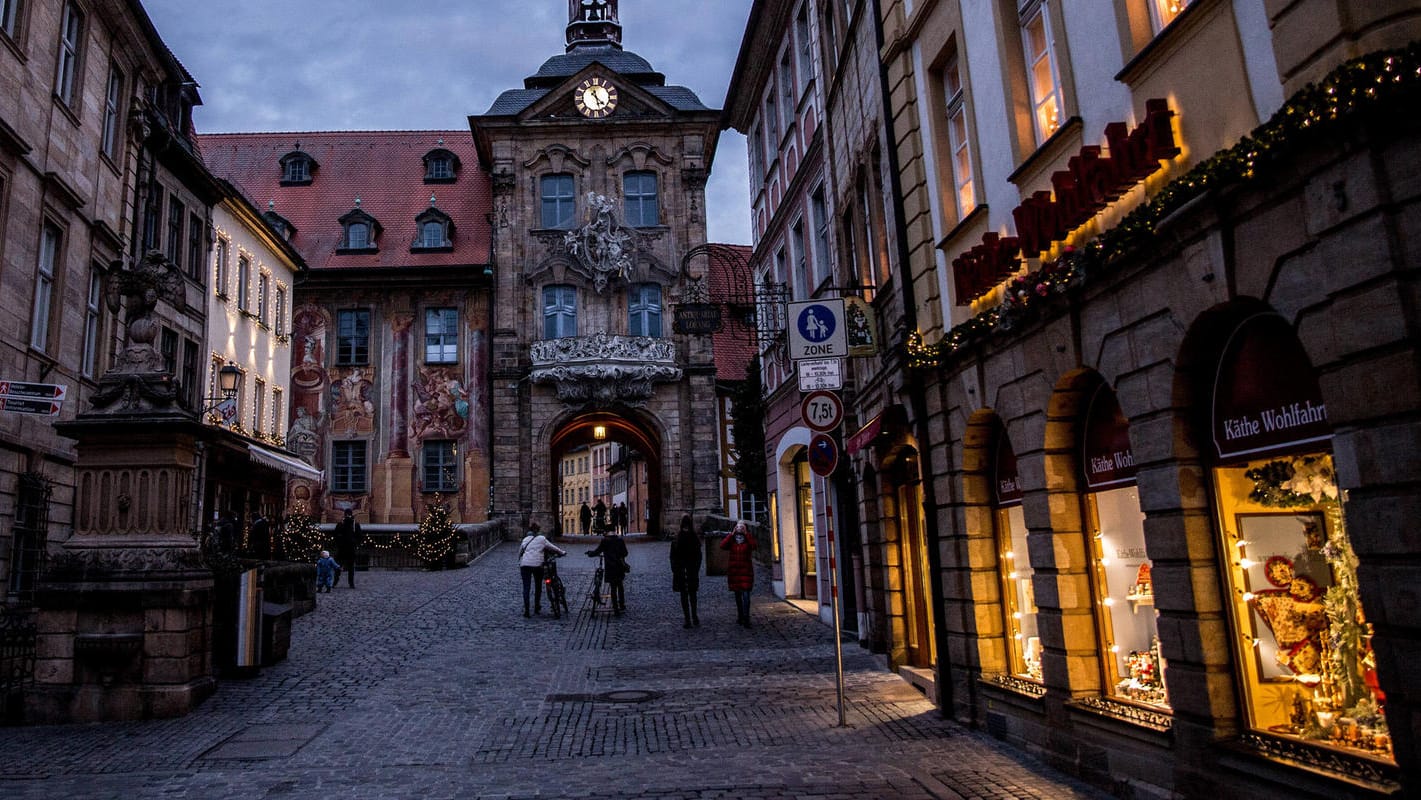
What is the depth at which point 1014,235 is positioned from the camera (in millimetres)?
8461

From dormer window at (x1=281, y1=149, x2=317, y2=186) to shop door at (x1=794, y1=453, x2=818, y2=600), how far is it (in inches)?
1273

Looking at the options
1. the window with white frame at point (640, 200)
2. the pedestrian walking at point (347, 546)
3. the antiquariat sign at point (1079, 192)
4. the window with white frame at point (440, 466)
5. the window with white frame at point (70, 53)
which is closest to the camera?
the antiquariat sign at point (1079, 192)

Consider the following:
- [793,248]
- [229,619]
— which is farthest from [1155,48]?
[793,248]

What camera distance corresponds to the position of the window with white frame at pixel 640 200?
129ft

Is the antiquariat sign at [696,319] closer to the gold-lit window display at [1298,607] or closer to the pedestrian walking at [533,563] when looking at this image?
the pedestrian walking at [533,563]

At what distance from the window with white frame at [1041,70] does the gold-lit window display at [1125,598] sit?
3.01 metres

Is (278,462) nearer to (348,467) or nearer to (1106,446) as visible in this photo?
(348,467)

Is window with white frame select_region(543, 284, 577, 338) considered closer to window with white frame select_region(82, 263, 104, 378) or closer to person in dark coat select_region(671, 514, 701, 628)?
window with white frame select_region(82, 263, 104, 378)

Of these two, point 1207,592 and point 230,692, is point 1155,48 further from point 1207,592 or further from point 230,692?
point 230,692

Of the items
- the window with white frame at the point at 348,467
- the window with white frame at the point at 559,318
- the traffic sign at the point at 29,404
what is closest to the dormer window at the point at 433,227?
the window with white frame at the point at 559,318

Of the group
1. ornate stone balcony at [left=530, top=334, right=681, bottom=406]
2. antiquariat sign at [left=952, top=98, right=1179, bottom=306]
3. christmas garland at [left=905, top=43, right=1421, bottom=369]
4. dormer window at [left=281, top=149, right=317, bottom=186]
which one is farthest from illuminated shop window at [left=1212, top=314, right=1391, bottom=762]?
dormer window at [left=281, top=149, right=317, bottom=186]

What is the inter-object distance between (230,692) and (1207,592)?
411 inches

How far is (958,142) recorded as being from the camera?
1014cm

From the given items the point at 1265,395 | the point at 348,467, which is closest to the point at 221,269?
the point at 348,467
